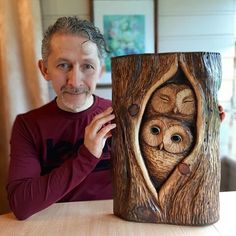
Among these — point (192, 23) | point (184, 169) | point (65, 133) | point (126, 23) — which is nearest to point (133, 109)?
point (184, 169)

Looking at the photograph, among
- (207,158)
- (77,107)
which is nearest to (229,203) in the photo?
(207,158)

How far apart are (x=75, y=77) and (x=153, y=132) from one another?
1.02 feet

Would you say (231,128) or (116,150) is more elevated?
(116,150)

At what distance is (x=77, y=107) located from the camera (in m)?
1.04

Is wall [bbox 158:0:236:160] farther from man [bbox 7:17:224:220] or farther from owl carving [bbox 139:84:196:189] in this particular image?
owl carving [bbox 139:84:196:189]

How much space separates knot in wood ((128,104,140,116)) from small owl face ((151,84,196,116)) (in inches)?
1.5

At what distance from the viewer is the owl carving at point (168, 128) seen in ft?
2.30

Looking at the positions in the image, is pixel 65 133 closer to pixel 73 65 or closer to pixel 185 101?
pixel 73 65

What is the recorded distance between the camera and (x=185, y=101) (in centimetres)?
70

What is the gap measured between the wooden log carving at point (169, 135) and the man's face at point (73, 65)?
192 millimetres

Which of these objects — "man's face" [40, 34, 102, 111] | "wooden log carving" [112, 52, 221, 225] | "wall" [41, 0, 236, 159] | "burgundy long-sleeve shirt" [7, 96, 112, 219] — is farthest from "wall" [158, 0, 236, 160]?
"wooden log carving" [112, 52, 221, 225]

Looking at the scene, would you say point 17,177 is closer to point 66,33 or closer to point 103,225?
point 103,225

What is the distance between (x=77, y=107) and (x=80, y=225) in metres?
0.43

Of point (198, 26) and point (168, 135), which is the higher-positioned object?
point (198, 26)
